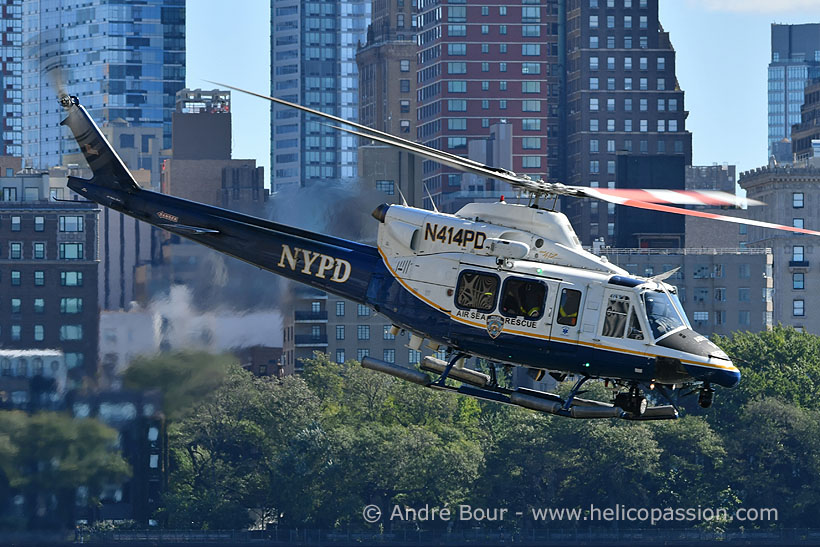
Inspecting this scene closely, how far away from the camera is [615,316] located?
57406 millimetres

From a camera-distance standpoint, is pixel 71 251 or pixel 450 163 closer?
pixel 450 163

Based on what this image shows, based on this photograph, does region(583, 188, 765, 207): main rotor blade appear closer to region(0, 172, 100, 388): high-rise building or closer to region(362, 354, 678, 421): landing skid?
region(362, 354, 678, 421): landing skid

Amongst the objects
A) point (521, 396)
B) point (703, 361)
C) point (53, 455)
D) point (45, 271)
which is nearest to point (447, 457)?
point (45, 271)

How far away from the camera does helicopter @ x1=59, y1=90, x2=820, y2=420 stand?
5691cm

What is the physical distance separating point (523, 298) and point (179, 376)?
3321 inches

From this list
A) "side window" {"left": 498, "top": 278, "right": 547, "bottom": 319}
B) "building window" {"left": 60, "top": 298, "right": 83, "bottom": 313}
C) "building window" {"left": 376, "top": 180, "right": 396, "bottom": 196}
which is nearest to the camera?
"side window" {"left": 498, "top": 278, "right": 547, "bottom": 319}

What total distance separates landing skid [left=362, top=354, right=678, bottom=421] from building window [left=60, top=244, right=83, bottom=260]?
13234 centimetres

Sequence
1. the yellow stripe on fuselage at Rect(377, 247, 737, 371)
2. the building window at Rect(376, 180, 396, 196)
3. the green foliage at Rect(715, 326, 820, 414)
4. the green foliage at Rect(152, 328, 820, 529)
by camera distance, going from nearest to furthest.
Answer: the yellow stripe on fuselage at Rect(377, 247, 737, 371), the green foliage at Rect(152, 328, 820, 529), the green foliage at Rect(715, 326, 820, 414), the building window at Rect(376, 180, 396, 196)

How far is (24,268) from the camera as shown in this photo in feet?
634

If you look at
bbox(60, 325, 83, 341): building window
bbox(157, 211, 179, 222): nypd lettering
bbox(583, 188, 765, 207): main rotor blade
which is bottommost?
bbox(60, 325, 83, 341): building window

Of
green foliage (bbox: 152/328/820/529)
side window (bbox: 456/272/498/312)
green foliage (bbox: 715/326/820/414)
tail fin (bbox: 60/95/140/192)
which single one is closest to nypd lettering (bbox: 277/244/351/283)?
side window (bbox: 456/272/498/312)

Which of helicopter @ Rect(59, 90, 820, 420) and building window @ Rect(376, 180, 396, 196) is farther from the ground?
building window @ Rect(376, 180, 396, 196)

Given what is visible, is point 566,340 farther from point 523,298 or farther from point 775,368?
point 775,368

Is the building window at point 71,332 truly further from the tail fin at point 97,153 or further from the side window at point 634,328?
the side window at point 634,328
